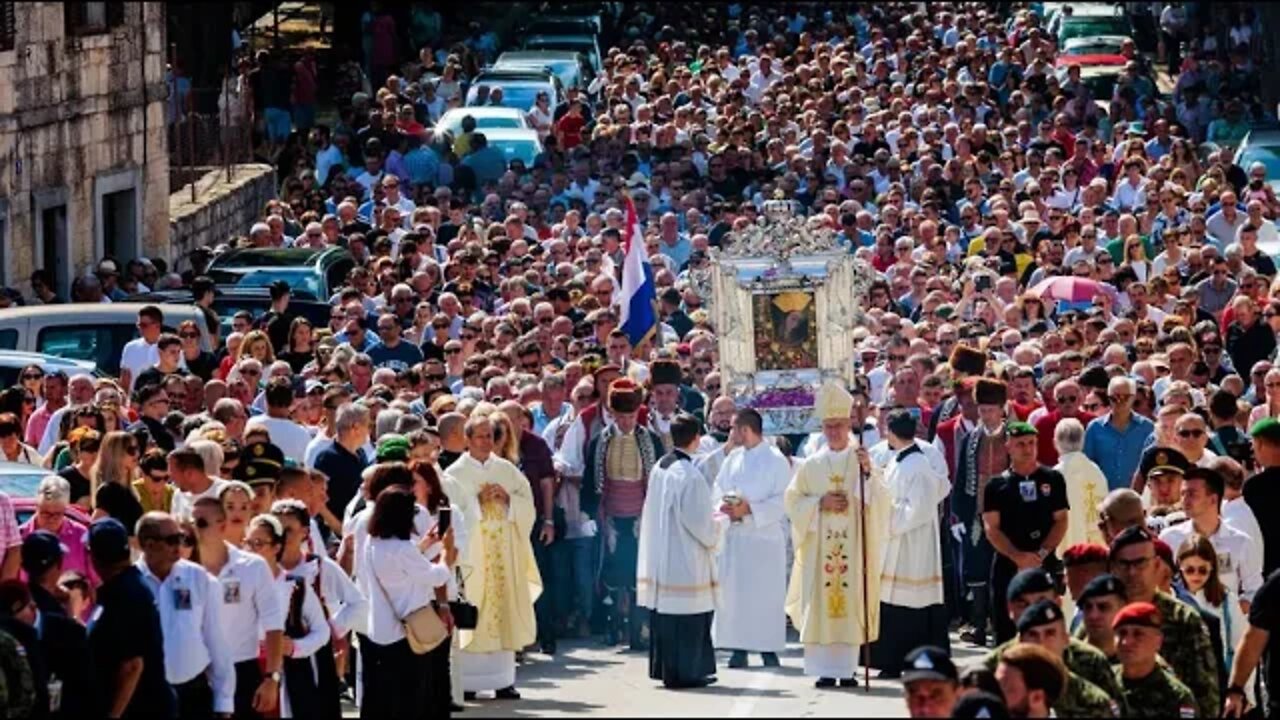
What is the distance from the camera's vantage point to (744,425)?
71.0 ft

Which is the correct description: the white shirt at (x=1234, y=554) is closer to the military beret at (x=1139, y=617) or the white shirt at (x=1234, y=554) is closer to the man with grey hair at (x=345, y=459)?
the military beret at (x=1139, y=617)

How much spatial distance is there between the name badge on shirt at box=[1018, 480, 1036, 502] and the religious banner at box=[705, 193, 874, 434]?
4378mm

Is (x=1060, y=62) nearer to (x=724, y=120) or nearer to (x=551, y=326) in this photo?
(x=724, y=120)

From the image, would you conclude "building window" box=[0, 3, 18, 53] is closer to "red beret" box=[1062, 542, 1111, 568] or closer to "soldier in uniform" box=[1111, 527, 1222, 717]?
"red beret" box=[1062, 542, 1111, 568]

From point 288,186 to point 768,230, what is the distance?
42.0ft

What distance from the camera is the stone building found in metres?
32.6

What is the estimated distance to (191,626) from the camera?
16.3 meters

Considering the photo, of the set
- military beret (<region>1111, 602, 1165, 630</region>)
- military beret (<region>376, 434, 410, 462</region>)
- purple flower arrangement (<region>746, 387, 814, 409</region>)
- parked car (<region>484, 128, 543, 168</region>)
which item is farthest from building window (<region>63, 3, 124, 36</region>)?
military beret (<region>1111, 602, 1165, 630</region>)

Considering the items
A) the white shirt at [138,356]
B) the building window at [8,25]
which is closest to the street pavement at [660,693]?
the white shirt at [138,356]

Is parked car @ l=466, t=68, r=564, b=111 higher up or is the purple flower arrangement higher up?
parked car @ l=466, t=68, r=564, b=111

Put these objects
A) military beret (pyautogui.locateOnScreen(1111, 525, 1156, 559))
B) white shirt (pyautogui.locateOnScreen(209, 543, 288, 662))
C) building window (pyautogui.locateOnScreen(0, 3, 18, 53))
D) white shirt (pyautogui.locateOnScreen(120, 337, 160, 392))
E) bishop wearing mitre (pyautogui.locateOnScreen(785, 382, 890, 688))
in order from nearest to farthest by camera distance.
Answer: military beret (pyautogui.locateOnScreen(1111, 525, 1156, 559)) < white shirt (pyautogui.locateOnScreen(209, 543, 288, 662)) < bishop wearing mitre (pyautogui.locateOnScreen(785, 382, 890, 688)) < white shirt (pyautogui.locateOnScreen(120, 337, 160, 392)) < building window (pyautogui.locateOnScreen(0, 3, 18, 53))

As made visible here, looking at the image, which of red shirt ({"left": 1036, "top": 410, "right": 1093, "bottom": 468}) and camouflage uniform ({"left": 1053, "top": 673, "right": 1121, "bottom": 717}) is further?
red shirt ({"left": 1036, "top": 410, "right": 1093, "bottom": 468})

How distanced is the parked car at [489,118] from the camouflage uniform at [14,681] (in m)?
27.1

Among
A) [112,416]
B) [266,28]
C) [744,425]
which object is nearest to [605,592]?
[744,425]
